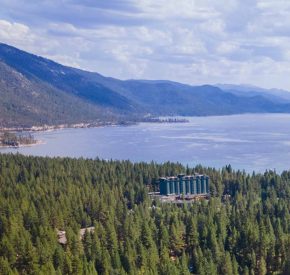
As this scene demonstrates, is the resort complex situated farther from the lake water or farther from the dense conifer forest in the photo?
the lake water

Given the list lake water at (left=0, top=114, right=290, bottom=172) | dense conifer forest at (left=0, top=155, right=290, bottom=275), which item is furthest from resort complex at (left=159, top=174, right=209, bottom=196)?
lake water at (left=0, top=114, right=290, bottom=172)

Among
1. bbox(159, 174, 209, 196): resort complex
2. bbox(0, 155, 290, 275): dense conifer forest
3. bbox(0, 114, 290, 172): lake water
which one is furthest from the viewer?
bbox(0, 114, 290, 172): lake water

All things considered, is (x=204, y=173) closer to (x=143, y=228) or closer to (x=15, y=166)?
(x=15, y=166)

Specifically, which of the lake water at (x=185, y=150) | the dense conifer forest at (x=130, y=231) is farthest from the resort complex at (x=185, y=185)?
the lake water at (x=185, y=150)

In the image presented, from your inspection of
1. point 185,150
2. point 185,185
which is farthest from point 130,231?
point 185,150

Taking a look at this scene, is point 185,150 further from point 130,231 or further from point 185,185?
point 130,231

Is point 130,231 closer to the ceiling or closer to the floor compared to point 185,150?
closer to the floor

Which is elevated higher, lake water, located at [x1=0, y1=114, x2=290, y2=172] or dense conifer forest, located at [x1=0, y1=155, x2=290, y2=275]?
lake water, located at [x1=0, y1=114, x2=290, y2=172]

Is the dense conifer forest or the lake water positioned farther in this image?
the lake water

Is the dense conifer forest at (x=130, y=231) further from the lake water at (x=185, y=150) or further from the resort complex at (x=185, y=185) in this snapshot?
the lake water at (x=185, y=150)

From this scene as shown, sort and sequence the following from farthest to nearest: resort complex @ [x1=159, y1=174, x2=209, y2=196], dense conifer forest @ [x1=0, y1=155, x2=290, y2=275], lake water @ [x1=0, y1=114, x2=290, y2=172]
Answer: lake water @ [x1=0, y1=114, x2=290, y2=172] → resort complex @ [x1=159, y1=174, x2=209, y2=196] → dense conifer forest @ [x1=0, y1=155, x2=290, y2=275]
